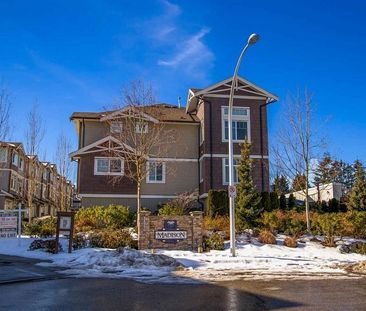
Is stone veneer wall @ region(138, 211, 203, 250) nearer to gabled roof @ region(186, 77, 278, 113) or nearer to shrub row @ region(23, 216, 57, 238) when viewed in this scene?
shrub row @ region(23, 216, 57, 238)

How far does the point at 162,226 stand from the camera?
60.5ft

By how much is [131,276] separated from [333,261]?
321 inches

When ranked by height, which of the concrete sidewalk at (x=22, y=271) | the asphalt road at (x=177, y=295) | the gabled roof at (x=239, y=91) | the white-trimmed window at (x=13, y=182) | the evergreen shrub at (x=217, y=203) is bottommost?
the asphalt road at (x=177, y=295)

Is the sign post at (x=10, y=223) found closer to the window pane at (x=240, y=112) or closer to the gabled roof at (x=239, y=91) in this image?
the gabled roof at (x=239, y=91)

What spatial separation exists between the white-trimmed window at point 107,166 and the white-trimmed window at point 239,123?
767cm

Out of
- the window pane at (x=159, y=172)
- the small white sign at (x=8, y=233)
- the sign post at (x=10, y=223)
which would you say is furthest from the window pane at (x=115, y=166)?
the small white sign at (x=8, y=233)

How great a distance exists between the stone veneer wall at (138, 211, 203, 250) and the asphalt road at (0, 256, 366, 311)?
6.45 m

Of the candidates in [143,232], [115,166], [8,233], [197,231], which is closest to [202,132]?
[115,166]

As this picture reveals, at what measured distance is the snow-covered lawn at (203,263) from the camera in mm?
12883

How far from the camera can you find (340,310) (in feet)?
26.1

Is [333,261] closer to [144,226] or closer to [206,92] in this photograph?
[144,226]

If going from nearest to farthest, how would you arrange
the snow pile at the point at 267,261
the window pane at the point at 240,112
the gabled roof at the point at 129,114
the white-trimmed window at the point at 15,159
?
the snow pile at the point at 267,261 → the gabled roof at the point at 129,114 → the window pane at the point at 240,112 → the white-trimmed window at the point at 15,159

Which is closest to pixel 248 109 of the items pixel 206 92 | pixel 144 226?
pixel 206 92

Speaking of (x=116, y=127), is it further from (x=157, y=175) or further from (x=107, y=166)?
(x=157, y=175)
